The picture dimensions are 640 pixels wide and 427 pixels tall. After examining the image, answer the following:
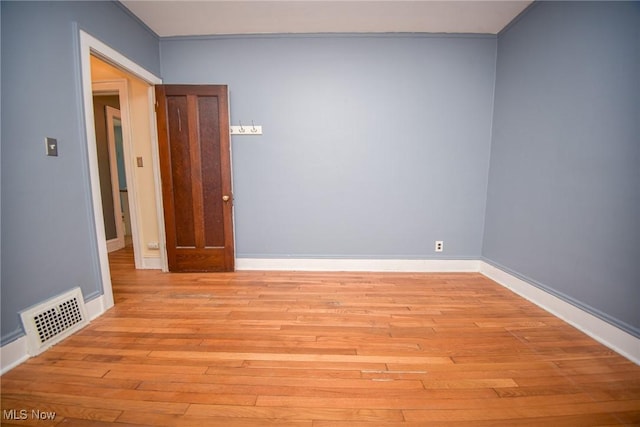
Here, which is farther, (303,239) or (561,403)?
(303,239)

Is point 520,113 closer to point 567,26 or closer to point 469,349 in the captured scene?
point 567,26

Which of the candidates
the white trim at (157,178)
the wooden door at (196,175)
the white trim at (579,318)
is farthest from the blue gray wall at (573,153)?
the white trim at (157,178)

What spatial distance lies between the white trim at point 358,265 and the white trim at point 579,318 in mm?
456

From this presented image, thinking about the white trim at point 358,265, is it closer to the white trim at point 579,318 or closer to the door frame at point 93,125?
the white trim at point 579,318

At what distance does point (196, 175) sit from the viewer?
2766mm

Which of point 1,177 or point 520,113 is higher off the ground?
point 520,113

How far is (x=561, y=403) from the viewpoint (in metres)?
1.20

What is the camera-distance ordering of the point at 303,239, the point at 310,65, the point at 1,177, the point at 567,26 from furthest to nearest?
the point at 303,239 < the point at 310,65 < the point at 567,26 < the point at 1,177

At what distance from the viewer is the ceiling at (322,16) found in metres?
2.18

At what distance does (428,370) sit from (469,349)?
16.0 inches

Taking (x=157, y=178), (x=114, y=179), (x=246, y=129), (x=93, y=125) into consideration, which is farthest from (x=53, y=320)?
(x=114, y=179)

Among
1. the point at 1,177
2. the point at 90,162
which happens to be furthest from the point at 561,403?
the point at 90,162

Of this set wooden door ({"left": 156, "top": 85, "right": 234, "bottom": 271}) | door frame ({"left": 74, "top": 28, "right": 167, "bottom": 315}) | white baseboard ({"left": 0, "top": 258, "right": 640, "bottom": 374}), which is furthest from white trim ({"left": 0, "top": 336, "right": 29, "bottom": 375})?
wooden door ({"left": 156, "top": 85, "right": 234, "bottom": 271})

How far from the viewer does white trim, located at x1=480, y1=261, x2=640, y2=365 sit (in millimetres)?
1511
